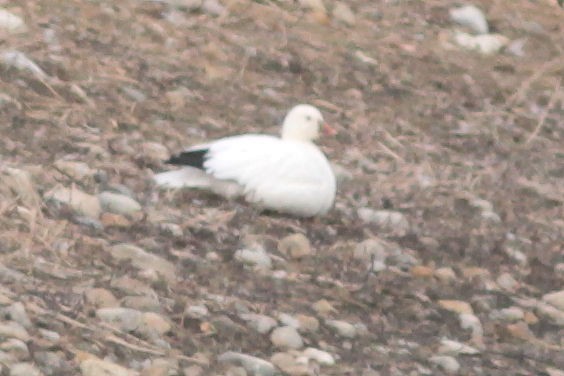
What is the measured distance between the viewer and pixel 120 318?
18.4 feet

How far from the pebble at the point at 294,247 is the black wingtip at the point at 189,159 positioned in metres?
0.41

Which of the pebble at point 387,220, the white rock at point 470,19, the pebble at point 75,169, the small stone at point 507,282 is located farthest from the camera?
the white rock at point 470,19

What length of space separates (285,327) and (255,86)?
9.00ft

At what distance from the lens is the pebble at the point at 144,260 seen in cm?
612

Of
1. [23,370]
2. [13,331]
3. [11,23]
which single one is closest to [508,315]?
[13,331]

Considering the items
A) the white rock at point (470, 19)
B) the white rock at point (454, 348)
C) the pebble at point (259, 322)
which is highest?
the pebble at point (259, 322)

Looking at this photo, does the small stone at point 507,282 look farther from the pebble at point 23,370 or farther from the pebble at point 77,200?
the pebble at point 23,370

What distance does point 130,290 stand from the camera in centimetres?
587

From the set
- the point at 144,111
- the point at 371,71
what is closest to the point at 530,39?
the point at 371,71

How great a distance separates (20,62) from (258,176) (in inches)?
53.5

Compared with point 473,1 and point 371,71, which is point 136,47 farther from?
point 473,1

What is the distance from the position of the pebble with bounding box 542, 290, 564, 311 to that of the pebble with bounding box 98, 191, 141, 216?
4.97ft

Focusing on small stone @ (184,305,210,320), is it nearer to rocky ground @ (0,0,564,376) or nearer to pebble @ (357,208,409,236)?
rocky ground @ (0,0,564,376)

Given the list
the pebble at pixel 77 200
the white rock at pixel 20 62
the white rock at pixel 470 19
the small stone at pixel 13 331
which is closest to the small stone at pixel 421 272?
the pebble at pixel 77 200
